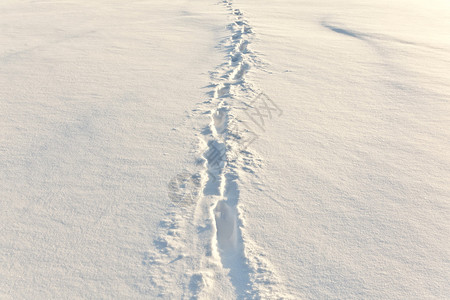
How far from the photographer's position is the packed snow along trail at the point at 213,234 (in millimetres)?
1273

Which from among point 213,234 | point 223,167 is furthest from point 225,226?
point 223,167

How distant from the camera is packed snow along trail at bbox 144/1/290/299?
127 cm

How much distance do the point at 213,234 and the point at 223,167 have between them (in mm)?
423

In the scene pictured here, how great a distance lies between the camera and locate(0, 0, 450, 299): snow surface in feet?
4.31

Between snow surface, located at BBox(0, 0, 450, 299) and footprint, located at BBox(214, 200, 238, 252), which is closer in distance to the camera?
snow surface, located at BBox(0, 0, 450, 299)

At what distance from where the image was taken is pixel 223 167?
179 cm

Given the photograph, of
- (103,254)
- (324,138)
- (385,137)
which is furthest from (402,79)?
(103,254)

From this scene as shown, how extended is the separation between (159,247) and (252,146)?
79 centimetres

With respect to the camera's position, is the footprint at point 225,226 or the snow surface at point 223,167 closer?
the snow surface at point 223,167

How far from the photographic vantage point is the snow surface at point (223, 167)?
1.31 metres

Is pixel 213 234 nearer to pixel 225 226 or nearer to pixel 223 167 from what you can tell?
pixel 225 226

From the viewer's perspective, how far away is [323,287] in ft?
4.17

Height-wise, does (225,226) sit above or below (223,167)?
below

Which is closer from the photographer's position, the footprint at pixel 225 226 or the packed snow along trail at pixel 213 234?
the packed snow along trail at pixel 213 234
